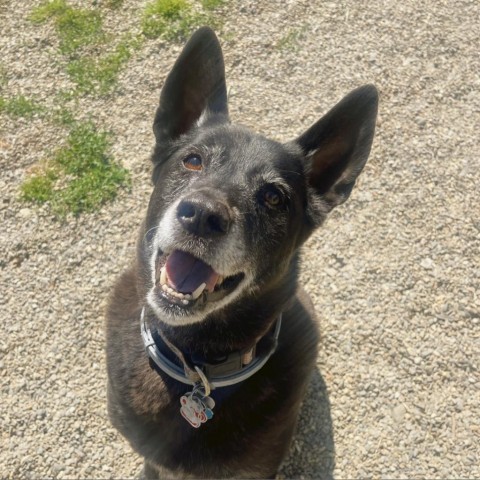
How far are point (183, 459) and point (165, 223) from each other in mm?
1279

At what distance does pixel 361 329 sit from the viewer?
398 cm

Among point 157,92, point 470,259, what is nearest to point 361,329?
point 470,259

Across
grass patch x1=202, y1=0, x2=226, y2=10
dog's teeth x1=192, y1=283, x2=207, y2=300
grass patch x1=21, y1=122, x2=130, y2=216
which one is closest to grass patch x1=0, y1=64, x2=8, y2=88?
grass patch x1=21, y1=122, x2=130, y2=216

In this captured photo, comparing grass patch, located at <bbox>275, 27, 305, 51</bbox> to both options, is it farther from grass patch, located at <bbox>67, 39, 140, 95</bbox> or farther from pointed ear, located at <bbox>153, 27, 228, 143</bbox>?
pointed ear, located at <bbox>153, 27, 228, 143</bbox>

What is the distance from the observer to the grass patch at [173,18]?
5.20m

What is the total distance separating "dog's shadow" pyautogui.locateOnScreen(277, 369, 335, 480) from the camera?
3.52m

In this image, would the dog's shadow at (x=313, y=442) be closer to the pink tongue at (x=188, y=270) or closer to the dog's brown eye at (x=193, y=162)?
the pink tongue at (x=188, y=270)

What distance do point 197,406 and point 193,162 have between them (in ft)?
4.11

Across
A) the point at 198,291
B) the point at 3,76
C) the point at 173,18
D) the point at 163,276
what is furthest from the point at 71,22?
the point at 198,291

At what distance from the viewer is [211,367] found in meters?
2.62

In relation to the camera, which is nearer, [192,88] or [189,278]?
[189,278]

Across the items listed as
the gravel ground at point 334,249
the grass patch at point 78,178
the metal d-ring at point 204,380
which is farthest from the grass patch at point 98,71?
the metal d-ring at point 204,380

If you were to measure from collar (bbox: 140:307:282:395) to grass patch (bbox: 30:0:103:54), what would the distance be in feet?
11.7

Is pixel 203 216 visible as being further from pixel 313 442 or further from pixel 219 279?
pixel 313 442
